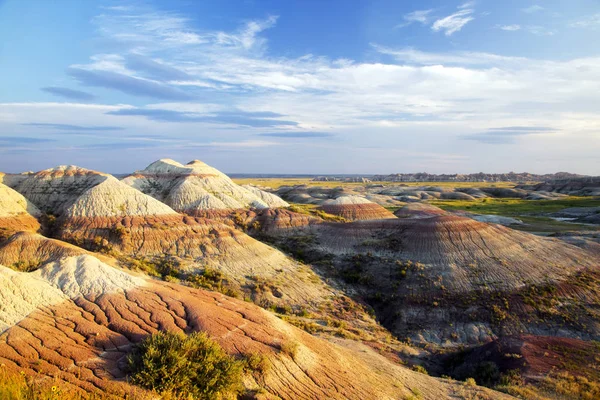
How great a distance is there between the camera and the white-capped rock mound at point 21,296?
12.6 m

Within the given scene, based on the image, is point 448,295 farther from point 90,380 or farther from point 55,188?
point 55,188

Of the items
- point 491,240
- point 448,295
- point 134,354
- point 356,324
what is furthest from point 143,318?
point 491,240

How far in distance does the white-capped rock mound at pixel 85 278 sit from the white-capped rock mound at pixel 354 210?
38.9 metres

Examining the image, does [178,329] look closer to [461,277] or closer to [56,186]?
[461,277]

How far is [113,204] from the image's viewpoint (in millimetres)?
36688

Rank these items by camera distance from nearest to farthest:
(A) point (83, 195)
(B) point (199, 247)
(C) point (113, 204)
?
1. (B) point (199, 247)
2. (C) point (113, 204)
3. (A) point (83, 195)

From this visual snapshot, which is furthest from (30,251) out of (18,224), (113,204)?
(18,224)

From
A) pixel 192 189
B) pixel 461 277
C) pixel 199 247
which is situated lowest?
pixel 461 277

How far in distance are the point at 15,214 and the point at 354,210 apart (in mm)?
39538

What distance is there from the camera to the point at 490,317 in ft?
86.1

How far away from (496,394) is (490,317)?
13.0 m

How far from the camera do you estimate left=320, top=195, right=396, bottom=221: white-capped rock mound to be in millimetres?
53250

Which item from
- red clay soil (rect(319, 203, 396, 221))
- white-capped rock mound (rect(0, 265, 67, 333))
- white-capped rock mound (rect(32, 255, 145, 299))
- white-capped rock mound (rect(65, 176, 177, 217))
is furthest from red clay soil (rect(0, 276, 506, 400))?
red clay soil (rect(319, 203, 396, 221))

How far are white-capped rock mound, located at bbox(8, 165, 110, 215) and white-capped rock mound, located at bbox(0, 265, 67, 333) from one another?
29529 mm
